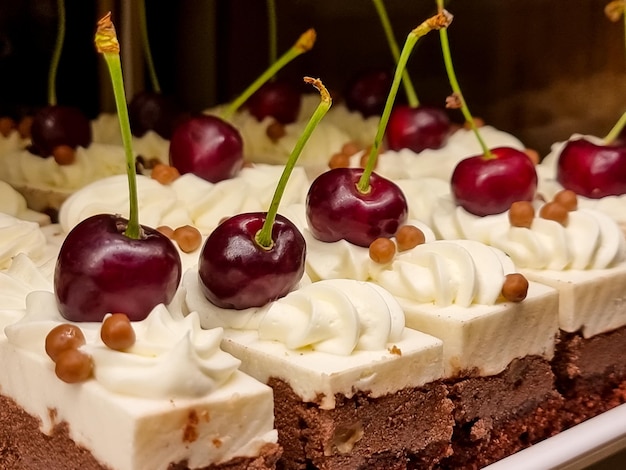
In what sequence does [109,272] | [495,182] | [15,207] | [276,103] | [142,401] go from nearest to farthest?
[142,401] < [109,272] < [495,182] < [15,207] < [276,103]

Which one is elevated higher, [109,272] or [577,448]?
[109,272]

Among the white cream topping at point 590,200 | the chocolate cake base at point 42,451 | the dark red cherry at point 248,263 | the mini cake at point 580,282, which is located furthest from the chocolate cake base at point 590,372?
the chocolate cake base at point 42,451

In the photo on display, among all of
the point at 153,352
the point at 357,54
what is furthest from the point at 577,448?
the point at 357,54

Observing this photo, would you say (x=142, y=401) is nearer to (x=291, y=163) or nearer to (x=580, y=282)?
(x=291, y=163)

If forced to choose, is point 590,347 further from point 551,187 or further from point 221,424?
point 221,424

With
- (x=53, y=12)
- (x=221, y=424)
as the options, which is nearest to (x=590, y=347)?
(x=221, y=424)

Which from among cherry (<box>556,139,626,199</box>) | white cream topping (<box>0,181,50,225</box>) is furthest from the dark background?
white cream topping (<box>0,181,50,225</box>)

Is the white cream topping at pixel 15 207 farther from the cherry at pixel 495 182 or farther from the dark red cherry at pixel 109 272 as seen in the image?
the cherry at pixel 495 182
